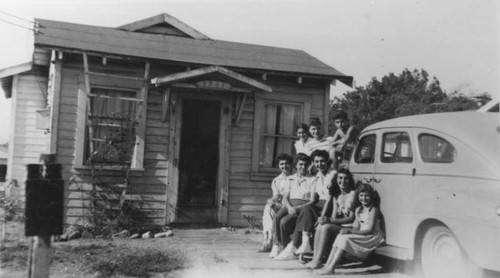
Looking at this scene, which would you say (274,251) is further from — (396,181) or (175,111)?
(175,111)

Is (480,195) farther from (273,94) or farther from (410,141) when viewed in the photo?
(273,94)

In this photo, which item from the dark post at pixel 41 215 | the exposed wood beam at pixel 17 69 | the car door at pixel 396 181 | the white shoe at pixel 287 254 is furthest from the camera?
the exposed wood beam at pixel 17 69

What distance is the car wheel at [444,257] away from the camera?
438 cm

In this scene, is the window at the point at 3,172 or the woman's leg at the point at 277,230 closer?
the woman's leg at the point at 277,230

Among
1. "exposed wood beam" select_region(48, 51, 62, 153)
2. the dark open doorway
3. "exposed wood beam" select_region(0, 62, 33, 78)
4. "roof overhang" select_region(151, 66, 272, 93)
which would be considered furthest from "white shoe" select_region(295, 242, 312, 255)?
"exposed wood beam" select_region(0, 62, 33, 78)

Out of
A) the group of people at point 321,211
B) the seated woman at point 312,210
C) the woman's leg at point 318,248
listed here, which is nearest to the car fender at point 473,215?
the group of people at point 321,211

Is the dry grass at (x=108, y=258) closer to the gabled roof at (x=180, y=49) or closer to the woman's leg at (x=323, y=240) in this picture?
the woman's leg at (x=323, y=240)

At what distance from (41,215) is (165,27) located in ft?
25.0

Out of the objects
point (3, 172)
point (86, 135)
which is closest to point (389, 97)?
point (3, 172)

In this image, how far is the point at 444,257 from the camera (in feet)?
15.3

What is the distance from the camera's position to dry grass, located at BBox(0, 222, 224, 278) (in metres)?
5.23

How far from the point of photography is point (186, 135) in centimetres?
887

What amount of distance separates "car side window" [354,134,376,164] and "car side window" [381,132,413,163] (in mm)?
318

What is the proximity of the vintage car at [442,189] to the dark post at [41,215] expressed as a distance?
12.1ft
